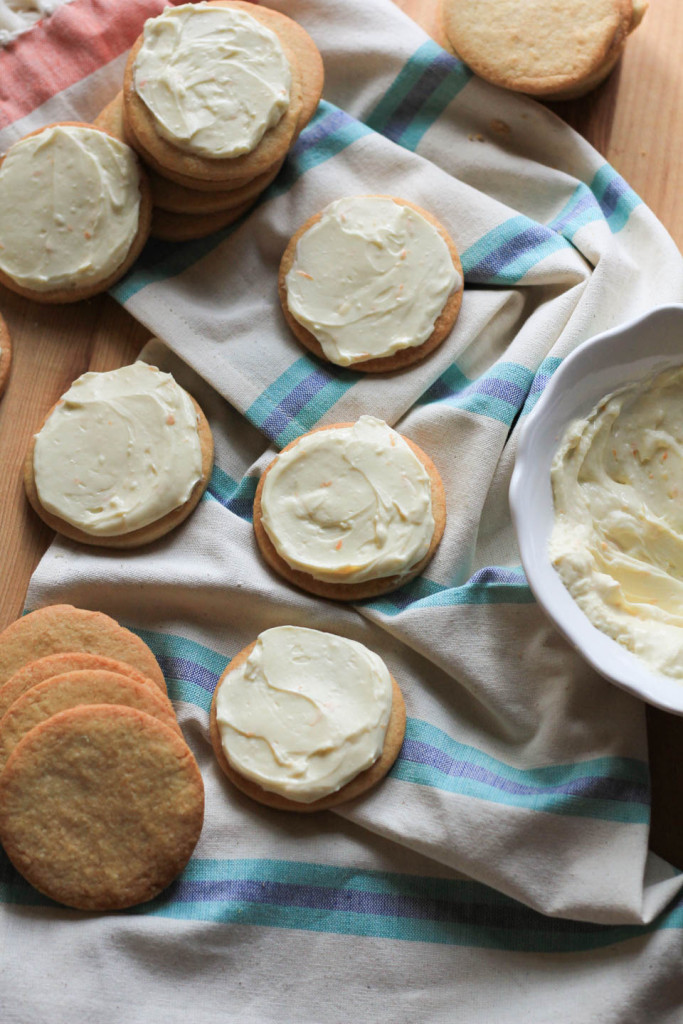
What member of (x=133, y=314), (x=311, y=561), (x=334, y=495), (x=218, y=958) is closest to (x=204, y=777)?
(x=218, y=958)

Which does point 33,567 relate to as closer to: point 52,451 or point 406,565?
point 52,451

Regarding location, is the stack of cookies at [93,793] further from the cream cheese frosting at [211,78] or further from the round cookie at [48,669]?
the cream cheese frosting at [211,78]

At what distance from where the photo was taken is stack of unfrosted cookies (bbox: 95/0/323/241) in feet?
6.51

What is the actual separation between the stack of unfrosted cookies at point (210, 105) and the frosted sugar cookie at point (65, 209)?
9 centimetres

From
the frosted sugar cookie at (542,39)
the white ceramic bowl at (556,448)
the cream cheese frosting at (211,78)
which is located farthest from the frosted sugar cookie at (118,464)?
the frosted sugar cookie at (542,39)

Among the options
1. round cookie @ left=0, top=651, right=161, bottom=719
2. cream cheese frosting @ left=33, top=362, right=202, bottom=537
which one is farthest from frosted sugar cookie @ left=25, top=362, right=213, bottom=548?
round cookie @ left=0, top=651, right=161, bottom=719

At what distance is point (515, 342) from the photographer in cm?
208

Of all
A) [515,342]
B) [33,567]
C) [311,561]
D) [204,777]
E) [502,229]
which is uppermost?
[502,229]

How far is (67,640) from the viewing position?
1880 mm

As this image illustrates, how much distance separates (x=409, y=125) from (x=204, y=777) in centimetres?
160

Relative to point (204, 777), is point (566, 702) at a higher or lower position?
higher

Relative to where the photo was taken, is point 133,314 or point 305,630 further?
point 133,314

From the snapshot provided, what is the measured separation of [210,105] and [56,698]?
1273mm

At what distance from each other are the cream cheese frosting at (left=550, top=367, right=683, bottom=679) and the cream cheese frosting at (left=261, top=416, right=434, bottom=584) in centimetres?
31
